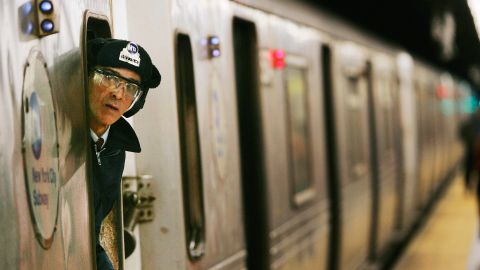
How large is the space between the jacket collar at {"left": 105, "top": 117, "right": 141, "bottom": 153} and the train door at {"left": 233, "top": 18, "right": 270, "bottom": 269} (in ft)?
4.76

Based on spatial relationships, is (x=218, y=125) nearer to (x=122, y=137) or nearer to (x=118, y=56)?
(x=122, y=137)

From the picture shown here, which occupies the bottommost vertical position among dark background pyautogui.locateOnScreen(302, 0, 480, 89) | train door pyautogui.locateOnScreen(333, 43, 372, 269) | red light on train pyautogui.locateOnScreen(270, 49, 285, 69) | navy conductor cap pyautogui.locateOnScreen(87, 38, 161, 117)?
train door pyautogui.locateOnScreen(333, 43, 372, 269)

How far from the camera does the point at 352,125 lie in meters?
6.37

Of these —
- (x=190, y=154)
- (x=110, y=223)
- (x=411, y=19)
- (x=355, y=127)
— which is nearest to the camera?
(x=110, y=223)

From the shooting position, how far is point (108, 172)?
229 centimetres

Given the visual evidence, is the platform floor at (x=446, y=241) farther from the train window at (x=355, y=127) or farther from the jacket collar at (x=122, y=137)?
the jacket collar at (x=122, y=137)

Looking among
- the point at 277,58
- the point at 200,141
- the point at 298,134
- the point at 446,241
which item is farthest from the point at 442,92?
the point at 200,141

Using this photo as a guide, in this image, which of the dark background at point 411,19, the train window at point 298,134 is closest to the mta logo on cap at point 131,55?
the train window at point 298,134

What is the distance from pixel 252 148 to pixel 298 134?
0.86 metres

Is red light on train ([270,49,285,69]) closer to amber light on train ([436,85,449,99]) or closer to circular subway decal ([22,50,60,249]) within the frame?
circular subway decal ([22,50,60,249])

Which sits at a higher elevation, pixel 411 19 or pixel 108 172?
pixel 411 19

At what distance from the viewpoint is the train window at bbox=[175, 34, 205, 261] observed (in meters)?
2.86

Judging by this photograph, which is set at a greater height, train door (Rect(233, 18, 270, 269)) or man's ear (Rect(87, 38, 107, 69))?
man's ear (Rect(87, 38, 107, 69))

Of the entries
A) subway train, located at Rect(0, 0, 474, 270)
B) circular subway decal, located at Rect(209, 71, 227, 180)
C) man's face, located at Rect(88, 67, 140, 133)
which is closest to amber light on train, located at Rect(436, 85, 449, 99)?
subway train, located at Rect(0, 0, 474, 270)
